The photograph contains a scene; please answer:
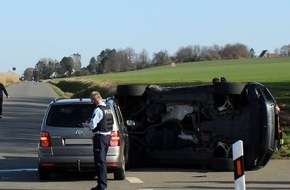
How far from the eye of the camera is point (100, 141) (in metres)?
10.5

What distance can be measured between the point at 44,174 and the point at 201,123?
3.47m

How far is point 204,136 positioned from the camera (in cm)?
1324

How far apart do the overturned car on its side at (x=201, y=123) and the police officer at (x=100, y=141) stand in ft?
8.68

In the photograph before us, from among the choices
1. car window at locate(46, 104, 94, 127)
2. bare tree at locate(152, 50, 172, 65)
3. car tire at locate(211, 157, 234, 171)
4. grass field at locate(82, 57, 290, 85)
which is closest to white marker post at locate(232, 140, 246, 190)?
car window at locate(46, 104, 94, 127)

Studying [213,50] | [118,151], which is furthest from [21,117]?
[213,50]

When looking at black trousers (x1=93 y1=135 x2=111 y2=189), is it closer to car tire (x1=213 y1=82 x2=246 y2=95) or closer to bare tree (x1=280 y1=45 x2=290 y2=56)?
car tire (x1=213 y1=82 x2=246 y2=95)

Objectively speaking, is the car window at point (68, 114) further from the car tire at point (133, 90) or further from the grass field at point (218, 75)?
the grass field at point (218, 75)

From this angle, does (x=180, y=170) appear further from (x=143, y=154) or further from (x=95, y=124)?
(x=95, y=124)

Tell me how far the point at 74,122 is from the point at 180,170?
9.36 ft

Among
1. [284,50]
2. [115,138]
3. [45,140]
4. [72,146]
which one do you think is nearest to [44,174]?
[45,140]

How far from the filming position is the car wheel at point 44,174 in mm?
11883

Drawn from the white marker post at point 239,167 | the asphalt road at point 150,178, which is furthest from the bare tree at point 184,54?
the white marker post at point 239,167

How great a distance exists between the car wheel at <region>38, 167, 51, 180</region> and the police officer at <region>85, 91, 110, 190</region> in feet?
5.75

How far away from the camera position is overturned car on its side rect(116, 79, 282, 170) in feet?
41.1
